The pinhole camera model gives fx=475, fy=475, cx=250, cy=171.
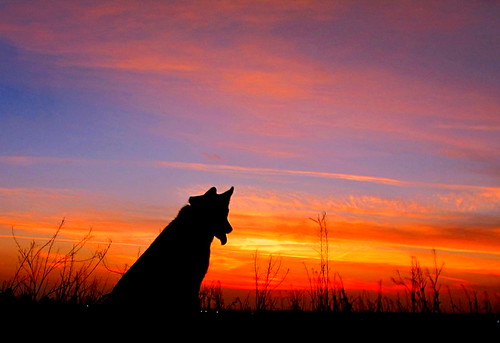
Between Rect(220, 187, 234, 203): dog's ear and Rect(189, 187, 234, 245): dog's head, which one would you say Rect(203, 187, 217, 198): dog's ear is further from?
Rect(220, 187, 234, 203): dog's ear

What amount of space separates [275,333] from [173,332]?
5.52 ft

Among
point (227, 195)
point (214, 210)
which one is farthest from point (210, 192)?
point (227, 195)

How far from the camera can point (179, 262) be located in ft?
26.6

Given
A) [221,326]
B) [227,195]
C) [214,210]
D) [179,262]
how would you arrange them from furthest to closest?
[227,195], [214,210], [179,262], [221,326]

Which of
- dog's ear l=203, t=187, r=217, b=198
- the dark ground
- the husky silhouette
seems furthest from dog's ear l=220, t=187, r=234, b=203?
the dark ground

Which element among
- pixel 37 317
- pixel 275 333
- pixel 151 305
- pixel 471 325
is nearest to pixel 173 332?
pixel 151 305

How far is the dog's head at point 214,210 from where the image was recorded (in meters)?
9.48

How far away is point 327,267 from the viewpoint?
12023mm

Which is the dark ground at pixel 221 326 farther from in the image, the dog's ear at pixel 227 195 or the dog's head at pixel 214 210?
the dog's ear at pixel 227 195

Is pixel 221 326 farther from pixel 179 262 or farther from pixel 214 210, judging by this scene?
pixel 214 210

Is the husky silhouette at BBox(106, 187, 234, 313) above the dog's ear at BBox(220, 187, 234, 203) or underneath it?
underneath

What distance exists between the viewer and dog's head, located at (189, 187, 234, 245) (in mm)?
9484

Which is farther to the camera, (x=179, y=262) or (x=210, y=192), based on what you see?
(x=210, y=192)

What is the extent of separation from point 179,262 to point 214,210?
6.19 feet
